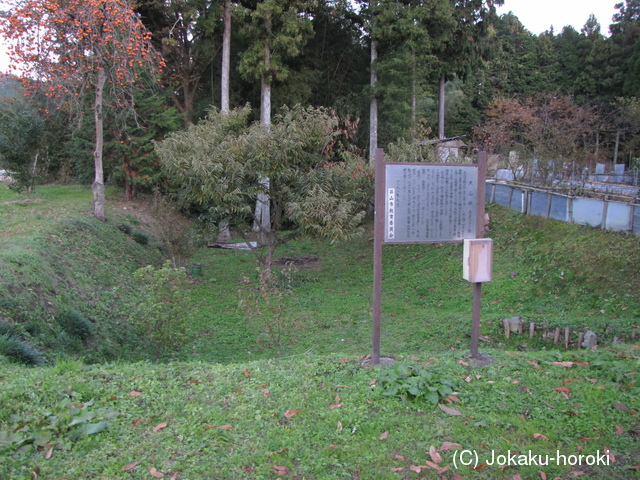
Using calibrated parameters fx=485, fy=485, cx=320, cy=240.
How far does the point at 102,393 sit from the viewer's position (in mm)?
3900

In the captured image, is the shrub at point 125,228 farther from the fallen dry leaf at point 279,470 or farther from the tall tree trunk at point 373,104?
the fallen dry leaf at point 279,470

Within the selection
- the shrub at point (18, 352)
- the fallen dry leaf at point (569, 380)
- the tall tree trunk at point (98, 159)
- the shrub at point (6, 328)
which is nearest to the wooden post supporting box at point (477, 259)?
the fallen dry leaf at point (569, 380)

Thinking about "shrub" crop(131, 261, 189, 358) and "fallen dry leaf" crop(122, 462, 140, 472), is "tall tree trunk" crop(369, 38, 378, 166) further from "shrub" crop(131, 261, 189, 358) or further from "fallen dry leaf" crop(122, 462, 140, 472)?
"fallen dry leaf" crop(122, 462, 140, 472)

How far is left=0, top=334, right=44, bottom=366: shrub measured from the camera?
5039 mm

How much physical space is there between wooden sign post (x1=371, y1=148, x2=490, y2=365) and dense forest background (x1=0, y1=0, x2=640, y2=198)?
10.7 meters

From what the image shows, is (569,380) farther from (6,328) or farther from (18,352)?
(6,328)

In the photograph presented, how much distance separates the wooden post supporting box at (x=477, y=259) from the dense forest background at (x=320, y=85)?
11.1 m

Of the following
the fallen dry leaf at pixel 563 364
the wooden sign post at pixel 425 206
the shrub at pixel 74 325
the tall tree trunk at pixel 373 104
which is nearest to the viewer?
the fallen dry leaf at pixel 563 364

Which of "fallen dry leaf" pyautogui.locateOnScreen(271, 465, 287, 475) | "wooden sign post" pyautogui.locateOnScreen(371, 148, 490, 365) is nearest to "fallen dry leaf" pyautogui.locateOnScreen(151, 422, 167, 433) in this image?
"fallen dry leaf" pyautogui.locateOnScreen(271, 465, 287, 475)

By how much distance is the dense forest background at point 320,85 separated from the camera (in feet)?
59.0

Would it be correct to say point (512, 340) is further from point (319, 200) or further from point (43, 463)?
point (43, 463)

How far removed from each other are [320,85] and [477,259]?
63.3ft

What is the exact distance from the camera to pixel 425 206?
5062mm

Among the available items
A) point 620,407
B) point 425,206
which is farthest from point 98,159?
point 620,407
